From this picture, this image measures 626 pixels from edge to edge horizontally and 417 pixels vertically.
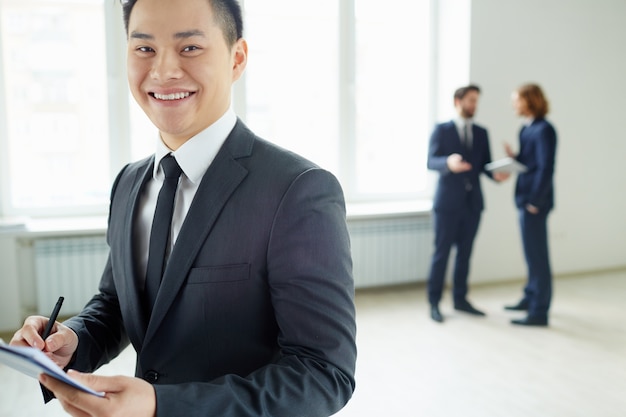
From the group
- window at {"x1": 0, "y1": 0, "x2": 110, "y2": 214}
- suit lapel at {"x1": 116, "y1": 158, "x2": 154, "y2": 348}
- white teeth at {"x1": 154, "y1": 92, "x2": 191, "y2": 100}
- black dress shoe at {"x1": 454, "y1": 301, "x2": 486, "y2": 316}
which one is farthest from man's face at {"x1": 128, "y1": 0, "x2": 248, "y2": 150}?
black dress shoe at {"x1": 454, "y1": 301, "x2": 486, "y2": 316}

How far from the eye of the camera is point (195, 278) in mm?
973

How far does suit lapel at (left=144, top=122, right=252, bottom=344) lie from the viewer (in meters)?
0.97

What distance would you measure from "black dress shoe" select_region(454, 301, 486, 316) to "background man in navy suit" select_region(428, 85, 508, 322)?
11 millimetres

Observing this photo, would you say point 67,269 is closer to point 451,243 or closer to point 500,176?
point 451,243

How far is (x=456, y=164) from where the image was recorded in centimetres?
404

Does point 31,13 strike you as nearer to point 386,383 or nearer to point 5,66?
point 5,66

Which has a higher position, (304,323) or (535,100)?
(535,100)

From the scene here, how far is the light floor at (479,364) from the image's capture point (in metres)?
2.90

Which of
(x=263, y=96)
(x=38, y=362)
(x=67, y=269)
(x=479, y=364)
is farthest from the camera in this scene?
(x=263, y=96)

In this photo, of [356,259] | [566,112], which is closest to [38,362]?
[356,259]

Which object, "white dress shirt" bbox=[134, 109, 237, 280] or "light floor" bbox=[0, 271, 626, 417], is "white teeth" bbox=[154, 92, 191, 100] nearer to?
"white dress shirt" bbox=[134, 109, 237, 280]

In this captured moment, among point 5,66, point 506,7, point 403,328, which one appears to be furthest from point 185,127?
point 506,7

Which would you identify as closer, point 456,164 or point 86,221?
point 456,164

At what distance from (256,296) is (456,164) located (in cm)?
330
